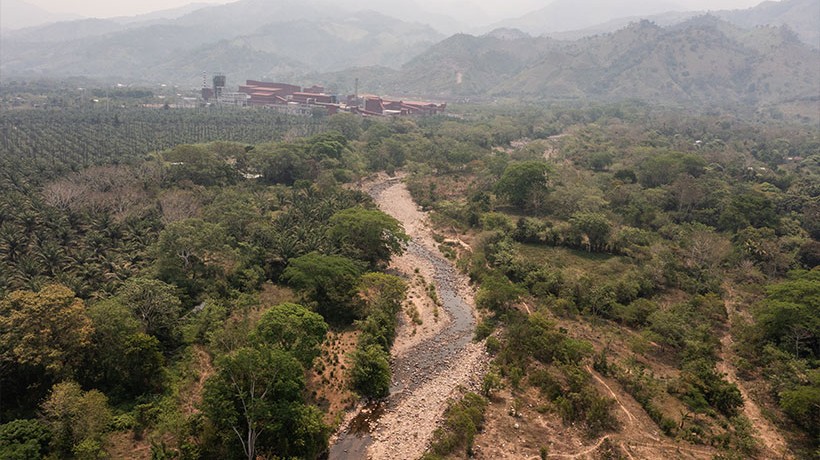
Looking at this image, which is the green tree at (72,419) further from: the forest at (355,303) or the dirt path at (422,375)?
the dirt path at (422,375)

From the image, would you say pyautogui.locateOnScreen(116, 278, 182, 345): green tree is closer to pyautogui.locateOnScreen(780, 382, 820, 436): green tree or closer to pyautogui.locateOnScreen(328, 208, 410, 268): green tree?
pyautogui.locateOnScreen(328, 208, 410, 268): green tree

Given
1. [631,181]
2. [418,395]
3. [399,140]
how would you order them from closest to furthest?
1. [418,395]
2. [631,181]
3. [399,140]

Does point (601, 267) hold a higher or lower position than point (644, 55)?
lower

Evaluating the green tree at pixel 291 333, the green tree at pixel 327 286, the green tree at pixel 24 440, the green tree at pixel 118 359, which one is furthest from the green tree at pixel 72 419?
the green tree at pixel 327 286

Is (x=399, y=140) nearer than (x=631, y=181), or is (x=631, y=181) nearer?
(x=631, y=181)

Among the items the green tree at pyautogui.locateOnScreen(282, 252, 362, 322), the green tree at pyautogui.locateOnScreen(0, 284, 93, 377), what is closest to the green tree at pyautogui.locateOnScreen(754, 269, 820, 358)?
the green tree at pyautogui.locateOnScreen(282, 252, 362, 322)

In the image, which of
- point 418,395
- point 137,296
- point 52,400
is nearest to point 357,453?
point 418,395

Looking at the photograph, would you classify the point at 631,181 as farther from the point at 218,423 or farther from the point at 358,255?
the point at 218,423
